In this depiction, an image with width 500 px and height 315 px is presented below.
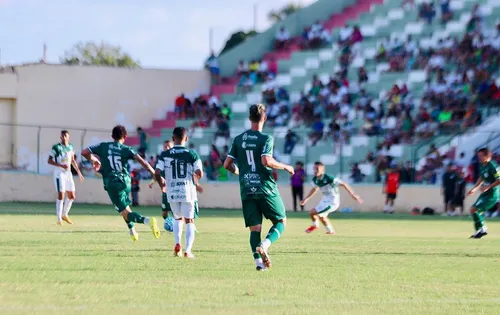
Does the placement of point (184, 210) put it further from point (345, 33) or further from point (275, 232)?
point (345, 33)

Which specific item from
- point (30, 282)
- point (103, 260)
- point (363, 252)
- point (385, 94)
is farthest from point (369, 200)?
point (30, 282)

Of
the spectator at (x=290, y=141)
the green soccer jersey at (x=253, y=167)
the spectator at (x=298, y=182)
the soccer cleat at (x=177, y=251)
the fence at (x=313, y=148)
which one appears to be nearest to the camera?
the green soccer jersey at (x=253, y=167)

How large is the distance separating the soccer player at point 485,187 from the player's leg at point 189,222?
22.7 feet

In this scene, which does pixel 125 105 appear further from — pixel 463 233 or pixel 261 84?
pixel 463 233

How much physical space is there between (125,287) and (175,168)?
4601 mm

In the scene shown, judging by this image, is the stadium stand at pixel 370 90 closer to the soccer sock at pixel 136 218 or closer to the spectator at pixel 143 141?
the spectator at pixel 143 141

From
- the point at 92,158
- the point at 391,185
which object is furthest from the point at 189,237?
the point at 391,185

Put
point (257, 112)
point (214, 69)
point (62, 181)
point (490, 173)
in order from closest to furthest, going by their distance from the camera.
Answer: point (257, 112)
point (490, 173)
point (62, 181)
point (214, 69)

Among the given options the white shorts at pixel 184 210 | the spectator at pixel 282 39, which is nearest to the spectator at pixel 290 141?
the spectator at pixel 282 39

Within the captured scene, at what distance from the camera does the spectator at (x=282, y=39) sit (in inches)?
1877

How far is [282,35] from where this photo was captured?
158ft

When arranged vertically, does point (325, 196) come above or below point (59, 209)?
above

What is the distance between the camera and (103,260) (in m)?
14.3

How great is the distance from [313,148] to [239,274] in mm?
23797
